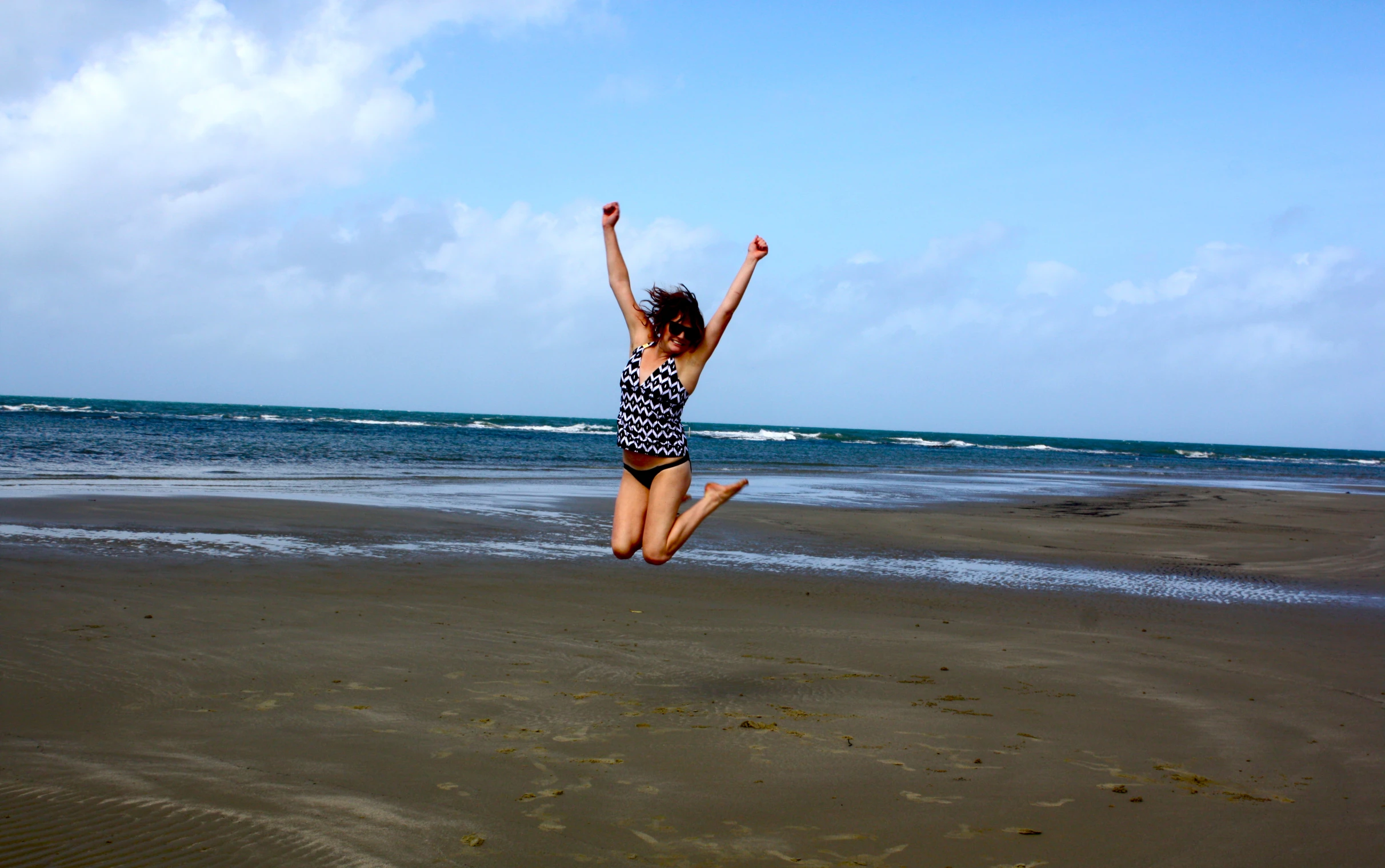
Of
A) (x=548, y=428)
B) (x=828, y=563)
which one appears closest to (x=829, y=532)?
(x=828, y=563)

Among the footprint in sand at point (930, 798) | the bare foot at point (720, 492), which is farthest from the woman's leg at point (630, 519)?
the footprint in sand at point (930, 798)

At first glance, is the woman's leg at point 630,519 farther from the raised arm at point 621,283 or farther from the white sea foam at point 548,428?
the white sea foam at point 548,428

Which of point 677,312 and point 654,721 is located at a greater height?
point 677,312

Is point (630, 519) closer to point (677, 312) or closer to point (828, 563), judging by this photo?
point (677, 312)

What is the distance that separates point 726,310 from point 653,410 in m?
0.68

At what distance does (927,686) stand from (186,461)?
979 inches

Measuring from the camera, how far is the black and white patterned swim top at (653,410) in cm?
522

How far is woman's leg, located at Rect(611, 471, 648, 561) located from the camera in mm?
5465

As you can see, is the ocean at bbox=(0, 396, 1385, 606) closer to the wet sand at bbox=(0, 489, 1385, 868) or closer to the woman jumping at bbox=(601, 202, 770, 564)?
the wet sand at bbox=(0, 489, 1385, 868)

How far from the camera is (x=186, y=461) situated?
84.5ft

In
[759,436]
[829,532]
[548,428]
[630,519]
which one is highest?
[759,436]

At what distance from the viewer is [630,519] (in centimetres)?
546

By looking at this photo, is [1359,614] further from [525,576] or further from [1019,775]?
[525,576]

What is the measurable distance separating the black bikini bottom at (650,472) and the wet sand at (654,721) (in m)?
1.25
